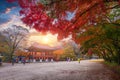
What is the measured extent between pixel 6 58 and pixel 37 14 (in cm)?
3815

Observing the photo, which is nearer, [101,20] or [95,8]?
[95,8]

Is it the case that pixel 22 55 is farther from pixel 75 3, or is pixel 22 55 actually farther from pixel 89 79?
pixel 75 3

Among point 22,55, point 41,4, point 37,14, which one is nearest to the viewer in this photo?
point 41,4

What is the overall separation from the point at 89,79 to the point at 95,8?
7.21 metres

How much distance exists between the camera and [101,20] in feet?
60.0

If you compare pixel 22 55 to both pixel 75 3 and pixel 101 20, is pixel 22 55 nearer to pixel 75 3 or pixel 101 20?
pixel 101 20

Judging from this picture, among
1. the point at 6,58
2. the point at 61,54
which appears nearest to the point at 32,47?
the point at 6,58

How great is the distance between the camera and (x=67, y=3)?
944 centimetres

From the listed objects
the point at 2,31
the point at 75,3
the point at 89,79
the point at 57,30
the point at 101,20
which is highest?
the point at 2,31

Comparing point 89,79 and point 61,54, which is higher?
point 61,54

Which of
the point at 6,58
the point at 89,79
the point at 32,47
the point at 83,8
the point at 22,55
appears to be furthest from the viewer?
the point at 32,47

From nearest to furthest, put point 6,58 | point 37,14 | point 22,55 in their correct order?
point 37,14 < point 6,58 < point 22,55

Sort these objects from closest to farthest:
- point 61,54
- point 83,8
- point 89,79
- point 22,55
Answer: point 83,8
point 89,79
point 22,55
point 61,54

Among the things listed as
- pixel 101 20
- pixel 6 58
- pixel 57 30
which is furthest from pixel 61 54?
pixel 57 30
